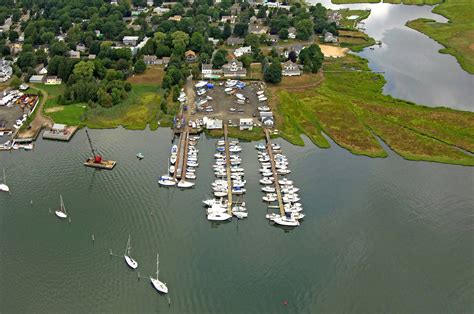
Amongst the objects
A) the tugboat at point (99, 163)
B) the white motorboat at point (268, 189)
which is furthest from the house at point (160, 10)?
the white motorboat at point (268, 189)

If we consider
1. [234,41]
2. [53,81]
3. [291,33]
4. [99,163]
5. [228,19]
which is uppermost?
[228,19]

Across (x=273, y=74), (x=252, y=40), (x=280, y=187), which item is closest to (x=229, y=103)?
(x=273, y=74)

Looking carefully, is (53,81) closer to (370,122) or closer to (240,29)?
(240,29)

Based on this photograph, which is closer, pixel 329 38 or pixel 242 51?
pixel 242 51

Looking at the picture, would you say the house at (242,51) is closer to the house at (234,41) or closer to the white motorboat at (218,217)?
the house at (234,41)

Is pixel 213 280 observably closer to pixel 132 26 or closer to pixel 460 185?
pixel 460 185

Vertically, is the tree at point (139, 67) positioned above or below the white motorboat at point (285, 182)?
above

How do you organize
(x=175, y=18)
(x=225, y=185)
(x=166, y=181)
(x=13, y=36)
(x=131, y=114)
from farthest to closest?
(x=175, y=18), (x=13, y=36), (x=131, y=114), (x=166, y=181), (x=225, y=185)
